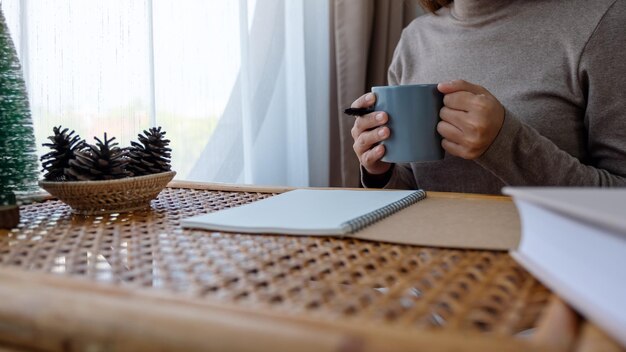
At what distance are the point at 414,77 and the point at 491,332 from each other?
914 mm

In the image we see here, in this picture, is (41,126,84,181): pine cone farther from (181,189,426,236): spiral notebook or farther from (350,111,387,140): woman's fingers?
(350,111,387,140): woman's fingers

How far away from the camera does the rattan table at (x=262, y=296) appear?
0.26m

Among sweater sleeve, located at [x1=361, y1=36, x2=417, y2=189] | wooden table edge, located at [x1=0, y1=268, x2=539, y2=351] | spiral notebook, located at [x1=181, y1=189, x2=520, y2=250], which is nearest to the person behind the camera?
wooden table edge, located at [x1=0, y1=268, x2=539, y2=351]

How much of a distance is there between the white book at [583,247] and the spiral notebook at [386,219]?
93mm

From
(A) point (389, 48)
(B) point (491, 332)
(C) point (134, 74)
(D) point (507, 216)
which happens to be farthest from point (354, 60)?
(B) point (491, 332)

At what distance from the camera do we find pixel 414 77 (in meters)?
1.14

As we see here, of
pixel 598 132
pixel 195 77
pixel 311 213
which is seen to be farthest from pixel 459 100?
pixel 195 77

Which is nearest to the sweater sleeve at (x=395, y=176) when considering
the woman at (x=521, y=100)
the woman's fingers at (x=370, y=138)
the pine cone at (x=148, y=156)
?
the woman at (x=521, y=100)

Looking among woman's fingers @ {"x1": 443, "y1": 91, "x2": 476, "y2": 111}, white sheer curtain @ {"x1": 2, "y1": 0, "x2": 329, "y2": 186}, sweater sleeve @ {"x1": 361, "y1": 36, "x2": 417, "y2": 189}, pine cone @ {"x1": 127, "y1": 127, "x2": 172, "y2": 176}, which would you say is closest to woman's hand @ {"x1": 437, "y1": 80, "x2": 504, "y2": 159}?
woman's fingers @ {"x1": 443, "y1": 91, "x2": 476, "y2": 111}

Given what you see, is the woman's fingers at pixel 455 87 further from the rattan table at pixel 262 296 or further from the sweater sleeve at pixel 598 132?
the rattan table at pixel 262 296

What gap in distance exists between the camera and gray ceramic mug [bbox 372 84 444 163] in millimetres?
669

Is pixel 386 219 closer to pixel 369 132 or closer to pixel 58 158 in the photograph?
pixel 369 132

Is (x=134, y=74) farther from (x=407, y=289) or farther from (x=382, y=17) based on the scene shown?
(x=407, y=289)

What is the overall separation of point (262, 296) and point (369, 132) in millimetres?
428
